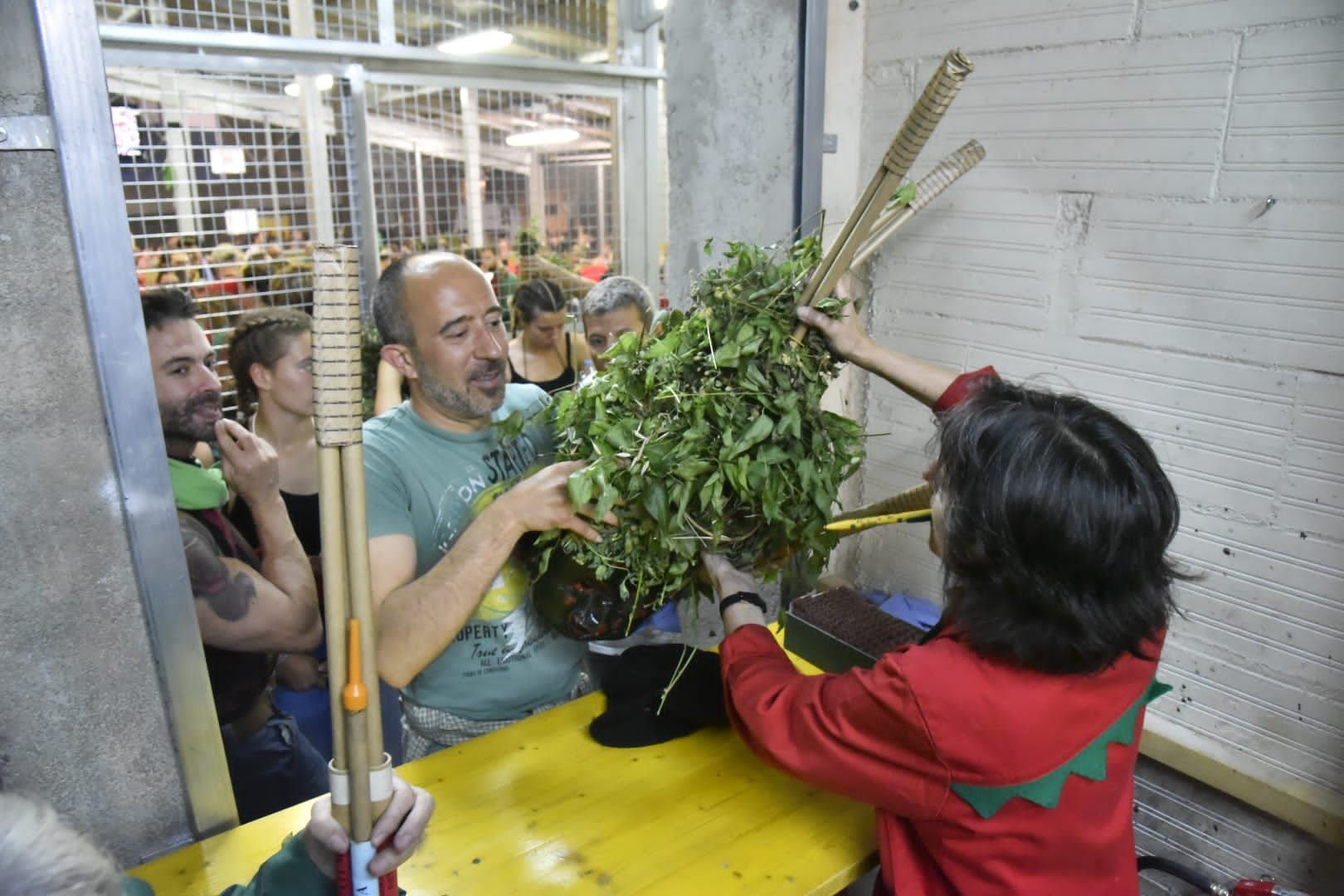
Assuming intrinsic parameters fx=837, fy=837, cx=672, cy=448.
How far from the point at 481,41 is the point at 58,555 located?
4.46 m

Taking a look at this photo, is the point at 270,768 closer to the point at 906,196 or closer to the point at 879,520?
the point at 879,520

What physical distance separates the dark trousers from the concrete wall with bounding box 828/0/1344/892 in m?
2.48

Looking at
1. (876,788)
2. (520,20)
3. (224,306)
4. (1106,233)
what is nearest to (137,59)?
(224,306)

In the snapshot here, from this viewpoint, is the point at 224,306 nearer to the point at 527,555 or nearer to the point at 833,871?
the point at 527,555

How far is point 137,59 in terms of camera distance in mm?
3852

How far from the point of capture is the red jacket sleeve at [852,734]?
1477 mm

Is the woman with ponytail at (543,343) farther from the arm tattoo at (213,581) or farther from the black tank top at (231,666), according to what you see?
the arm tattoo at (213,581)

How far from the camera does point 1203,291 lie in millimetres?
2268

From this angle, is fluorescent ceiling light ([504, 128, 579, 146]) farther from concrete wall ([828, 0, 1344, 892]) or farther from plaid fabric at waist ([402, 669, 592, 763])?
plaid fabric at waist ([402, 669, 592, 763])

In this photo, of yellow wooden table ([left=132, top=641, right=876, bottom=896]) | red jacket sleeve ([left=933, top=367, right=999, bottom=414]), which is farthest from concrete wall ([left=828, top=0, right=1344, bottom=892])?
yellow wooden table ([left=132, top=641, right=876, bottom=896])

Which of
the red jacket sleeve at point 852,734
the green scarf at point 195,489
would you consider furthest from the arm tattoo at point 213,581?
the red jacket sleeve at point 852,734

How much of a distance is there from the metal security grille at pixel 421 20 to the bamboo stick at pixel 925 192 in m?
3.48

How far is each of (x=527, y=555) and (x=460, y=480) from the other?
32 cm

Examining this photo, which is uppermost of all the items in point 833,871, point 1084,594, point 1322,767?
point 1084,594
